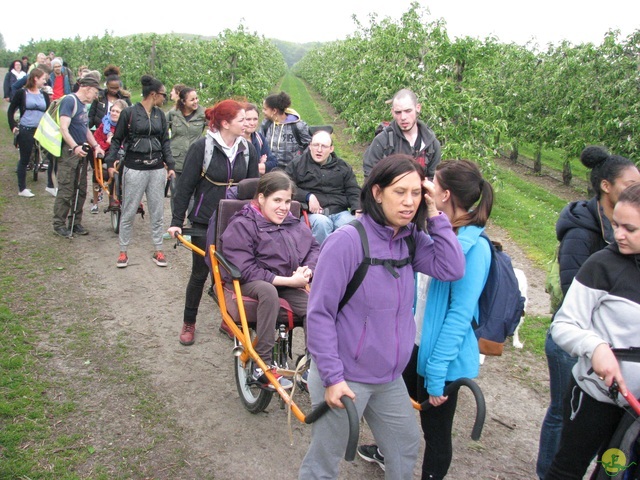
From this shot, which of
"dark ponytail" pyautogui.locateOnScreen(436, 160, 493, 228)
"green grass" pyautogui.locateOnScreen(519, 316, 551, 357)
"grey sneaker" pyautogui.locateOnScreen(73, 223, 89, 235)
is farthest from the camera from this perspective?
"grey sneaker" pyautogui.locateOnScreen(73, 223, 89, 235)

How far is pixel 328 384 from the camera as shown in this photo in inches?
94.6

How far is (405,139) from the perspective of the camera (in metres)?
5.37

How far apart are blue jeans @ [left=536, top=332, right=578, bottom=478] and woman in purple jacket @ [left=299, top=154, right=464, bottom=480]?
0.93 metres

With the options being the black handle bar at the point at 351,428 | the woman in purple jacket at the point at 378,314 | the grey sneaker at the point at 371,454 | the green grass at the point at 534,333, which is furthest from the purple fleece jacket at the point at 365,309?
the green grass at the point at 534,333

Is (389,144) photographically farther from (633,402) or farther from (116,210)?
(116,210)

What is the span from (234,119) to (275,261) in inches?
57.2

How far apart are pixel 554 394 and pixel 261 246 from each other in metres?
2.15

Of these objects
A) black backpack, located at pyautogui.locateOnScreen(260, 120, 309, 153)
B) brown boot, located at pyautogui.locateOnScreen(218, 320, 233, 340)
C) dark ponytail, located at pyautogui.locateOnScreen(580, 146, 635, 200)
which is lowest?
brown boot, located at pyautogui.locateOnScreen(218, 320, 233, 340)

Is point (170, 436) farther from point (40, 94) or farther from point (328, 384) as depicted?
point (40, 94)

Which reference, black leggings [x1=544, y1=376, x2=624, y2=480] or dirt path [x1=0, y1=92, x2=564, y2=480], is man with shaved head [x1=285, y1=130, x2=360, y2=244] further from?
black leggings [x1=544, y1=376, x2=624, y2=480]

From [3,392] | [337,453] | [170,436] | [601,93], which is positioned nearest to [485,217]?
[337,453]

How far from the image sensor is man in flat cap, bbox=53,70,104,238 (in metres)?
7.51

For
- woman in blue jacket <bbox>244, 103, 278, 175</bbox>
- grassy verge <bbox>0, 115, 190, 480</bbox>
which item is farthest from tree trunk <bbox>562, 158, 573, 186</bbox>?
grassy verge <bbox>0, 115, 190, 480</bbox>

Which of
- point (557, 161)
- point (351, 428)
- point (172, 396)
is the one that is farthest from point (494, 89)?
point (351, 428)
